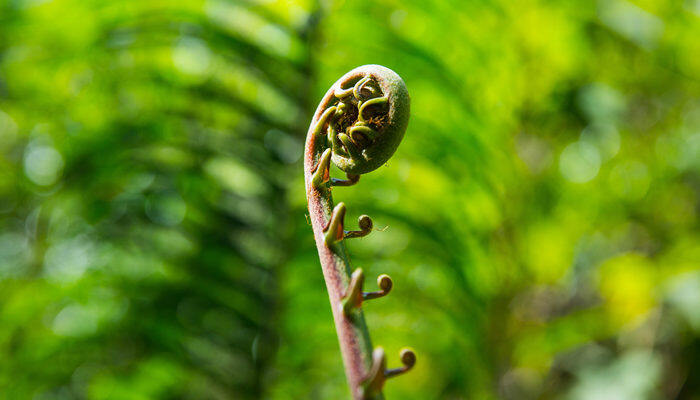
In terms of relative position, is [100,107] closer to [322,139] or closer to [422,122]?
[422,122]

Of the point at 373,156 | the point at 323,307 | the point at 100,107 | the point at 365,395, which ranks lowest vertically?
the point at 365,395

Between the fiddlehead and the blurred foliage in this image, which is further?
the blurred foliage

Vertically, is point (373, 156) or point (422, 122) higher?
point (422, 122)

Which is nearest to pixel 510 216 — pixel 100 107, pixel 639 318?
pixel 639 318

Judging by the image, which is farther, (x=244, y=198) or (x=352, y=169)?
(x=244, y=198)

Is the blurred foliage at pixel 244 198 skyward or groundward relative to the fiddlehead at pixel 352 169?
skyward

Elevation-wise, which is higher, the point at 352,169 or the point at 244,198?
the point at 244,198

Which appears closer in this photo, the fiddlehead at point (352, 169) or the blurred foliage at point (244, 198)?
the fiddlehead at point (352, 169)

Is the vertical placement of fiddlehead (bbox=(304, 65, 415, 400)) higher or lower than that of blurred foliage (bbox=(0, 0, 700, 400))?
lower
